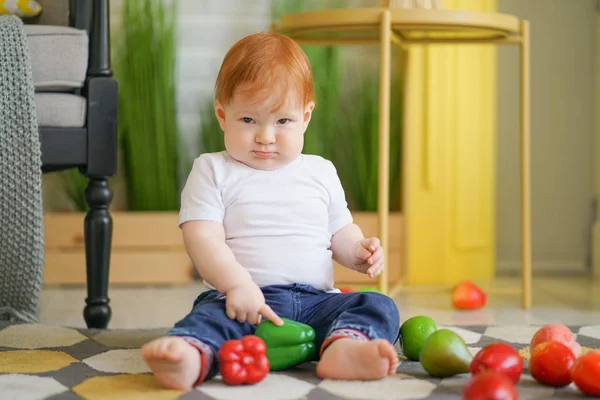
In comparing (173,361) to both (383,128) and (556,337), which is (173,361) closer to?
(556,337)

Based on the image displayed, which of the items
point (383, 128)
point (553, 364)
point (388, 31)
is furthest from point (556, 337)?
point (388, 31)

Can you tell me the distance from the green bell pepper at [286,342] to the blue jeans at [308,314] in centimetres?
3

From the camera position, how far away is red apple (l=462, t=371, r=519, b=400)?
0.90m

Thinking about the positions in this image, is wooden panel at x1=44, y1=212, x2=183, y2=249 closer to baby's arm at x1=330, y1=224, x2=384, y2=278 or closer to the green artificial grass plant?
the green artificial grass plant

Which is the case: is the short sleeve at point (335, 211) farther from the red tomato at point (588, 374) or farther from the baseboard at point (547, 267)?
the baseboard at point (547, 267)

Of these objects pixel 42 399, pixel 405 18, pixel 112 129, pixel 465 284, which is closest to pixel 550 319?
pixel 465 284

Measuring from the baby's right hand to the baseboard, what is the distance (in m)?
1.66

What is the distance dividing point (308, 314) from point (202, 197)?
22 centimetres

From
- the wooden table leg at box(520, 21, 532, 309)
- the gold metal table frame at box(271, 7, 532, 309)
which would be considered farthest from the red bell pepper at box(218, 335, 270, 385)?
the wooden table leg at box(520, 21, 532, 309)

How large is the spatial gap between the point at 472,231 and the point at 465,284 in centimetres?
61

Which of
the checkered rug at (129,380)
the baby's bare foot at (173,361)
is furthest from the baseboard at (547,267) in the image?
the baby's bare foot at (173,361)

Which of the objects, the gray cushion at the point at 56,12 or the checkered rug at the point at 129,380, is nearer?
the checkered rug at the point at 129,380

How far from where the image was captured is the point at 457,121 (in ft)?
8.29

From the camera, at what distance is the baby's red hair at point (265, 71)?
47.9 inches
